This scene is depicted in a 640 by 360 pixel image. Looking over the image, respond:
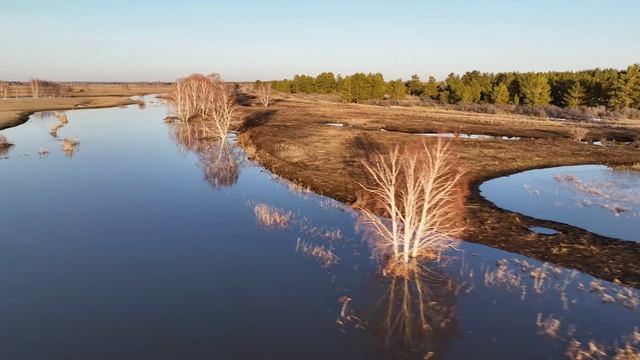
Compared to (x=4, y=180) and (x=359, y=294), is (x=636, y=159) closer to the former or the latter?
(x=359, y=294)

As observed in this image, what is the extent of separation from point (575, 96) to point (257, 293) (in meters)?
105

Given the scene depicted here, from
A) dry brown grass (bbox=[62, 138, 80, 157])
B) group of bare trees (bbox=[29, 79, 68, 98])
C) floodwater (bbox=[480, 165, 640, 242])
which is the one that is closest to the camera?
floodwater (bbox=[480, 165, 640, 242])

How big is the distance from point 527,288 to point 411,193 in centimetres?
613

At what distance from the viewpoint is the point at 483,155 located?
149ft

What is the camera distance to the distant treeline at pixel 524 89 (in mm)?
94000

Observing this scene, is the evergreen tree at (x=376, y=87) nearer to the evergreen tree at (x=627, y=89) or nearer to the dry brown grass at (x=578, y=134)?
the evergreen tree at (x=627, y=89)

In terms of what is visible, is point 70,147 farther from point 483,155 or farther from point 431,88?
point 431,88

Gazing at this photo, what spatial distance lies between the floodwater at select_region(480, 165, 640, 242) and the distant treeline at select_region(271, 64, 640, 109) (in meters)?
67.1

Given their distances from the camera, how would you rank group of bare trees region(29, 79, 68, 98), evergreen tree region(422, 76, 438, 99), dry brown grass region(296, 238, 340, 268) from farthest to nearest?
1. group of bare trees region(29, 79, 68, 98)
2. evergreen tree region(422, 76, 438, 99)
3. dry brown grass region(296, 238, 340, 268)

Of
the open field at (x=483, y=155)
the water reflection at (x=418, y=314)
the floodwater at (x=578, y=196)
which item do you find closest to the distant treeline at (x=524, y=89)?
the open field at (x=483, y=155)

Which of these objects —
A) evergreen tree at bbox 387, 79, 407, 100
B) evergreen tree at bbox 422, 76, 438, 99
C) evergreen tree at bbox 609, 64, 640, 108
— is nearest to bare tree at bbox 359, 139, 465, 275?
evergreen tree at bbox 609, 64, 640, 108

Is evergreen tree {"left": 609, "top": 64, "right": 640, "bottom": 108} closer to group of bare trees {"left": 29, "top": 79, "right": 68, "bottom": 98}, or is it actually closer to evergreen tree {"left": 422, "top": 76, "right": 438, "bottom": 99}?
evergreen tree {"left": 422, "top": 76, "right": 438, "bottom": 99}

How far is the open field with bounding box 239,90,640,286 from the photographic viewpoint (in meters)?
21.0

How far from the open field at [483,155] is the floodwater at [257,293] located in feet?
6.87
